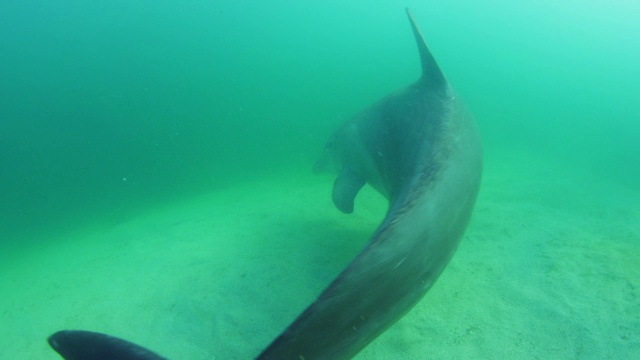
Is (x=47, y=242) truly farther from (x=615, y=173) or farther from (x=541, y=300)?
(x=615, y=173)

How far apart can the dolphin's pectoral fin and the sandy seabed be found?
503 millimetres

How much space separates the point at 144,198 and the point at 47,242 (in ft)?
11.2

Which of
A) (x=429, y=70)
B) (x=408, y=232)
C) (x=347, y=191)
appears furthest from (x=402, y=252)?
(x=347, y=191)

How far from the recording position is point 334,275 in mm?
4836

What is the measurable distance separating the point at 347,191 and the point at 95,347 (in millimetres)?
4318

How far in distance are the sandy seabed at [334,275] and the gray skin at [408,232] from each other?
60.6 inches

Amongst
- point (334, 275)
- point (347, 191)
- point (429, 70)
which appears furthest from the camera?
point (347, 191)

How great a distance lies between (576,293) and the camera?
13.8 feet

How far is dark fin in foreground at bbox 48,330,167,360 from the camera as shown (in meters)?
1.87

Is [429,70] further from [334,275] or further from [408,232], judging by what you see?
[408,232]

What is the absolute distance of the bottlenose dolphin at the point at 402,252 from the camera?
1.60m

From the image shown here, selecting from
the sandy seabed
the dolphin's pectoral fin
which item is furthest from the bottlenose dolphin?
the dolphin's pectoral fin

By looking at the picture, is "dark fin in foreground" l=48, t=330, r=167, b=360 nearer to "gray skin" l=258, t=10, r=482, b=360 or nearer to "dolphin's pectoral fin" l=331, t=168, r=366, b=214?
"gray skin" l=258, t=10, r=482, b=360

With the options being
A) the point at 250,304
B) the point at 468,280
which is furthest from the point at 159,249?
the point at 468,280
